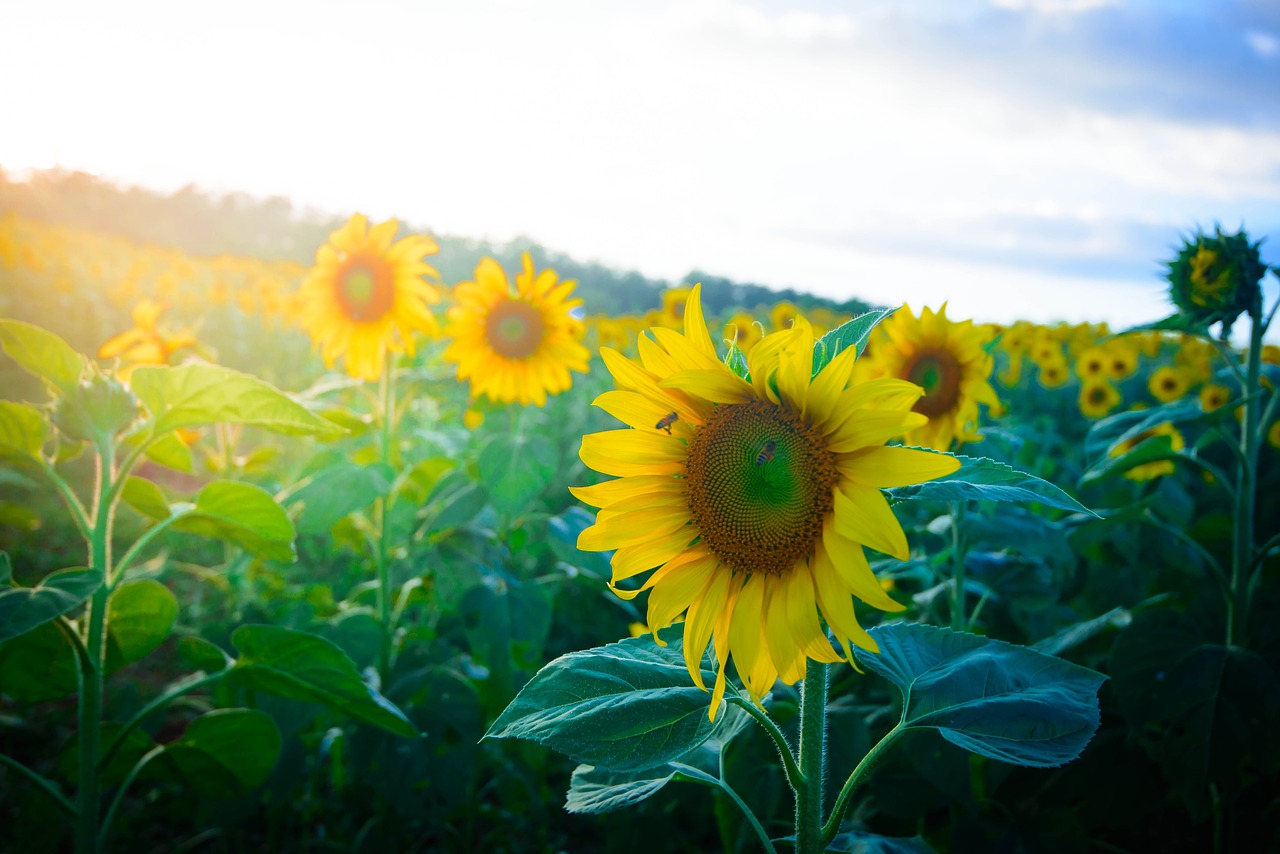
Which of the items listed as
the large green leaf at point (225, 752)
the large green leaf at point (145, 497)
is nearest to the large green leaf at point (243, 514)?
the large green leaf at point (145, 497)

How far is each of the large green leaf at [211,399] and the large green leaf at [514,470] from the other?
2.71 feet

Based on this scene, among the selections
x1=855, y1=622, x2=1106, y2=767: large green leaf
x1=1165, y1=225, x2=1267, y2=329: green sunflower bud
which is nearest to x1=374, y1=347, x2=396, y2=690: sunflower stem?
x1=855, y1=622, x2=1106, y2=767: large green leaf

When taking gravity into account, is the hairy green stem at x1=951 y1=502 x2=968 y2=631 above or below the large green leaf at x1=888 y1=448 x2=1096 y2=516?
below

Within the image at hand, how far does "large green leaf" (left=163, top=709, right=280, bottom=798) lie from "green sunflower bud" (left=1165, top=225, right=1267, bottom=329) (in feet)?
7.99

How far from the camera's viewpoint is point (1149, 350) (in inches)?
336

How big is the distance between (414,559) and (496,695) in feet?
2.44

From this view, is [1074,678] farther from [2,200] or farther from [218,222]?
[218,222]

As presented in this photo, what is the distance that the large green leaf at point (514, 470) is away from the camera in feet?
7.94

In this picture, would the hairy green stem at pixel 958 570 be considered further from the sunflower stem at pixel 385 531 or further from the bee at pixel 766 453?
the sunflower stem at pixel 385 531

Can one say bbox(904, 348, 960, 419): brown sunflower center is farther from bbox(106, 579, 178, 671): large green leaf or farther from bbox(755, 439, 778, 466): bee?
bbox(106, 579, 178, 671): large green leaf

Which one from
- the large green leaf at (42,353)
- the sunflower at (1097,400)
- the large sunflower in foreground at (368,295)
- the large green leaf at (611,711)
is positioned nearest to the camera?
the large green leaf at (611,711)

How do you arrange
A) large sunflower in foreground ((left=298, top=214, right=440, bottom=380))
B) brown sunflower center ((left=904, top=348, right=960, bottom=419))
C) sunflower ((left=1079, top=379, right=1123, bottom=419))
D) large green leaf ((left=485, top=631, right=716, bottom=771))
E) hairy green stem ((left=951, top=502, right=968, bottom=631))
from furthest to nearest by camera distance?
sunflower ((left=1079, top=379, right=1123, bottom=419)), large sunflower in foreground ((left=298, top=214, right=440, bottom=380)), brown sunflower center ((left=904, top=348, right=960, bottom=419)), hairy green stem ((left=951, top=502, right=968, bottom=631)), large green leaf ((left=485, top=631, right=716, bottom=771))

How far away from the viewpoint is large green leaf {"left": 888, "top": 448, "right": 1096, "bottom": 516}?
94cm

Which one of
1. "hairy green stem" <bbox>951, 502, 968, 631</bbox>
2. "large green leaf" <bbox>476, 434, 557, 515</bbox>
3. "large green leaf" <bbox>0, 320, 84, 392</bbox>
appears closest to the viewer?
"large green leaf" <bbox>0, 320, 84, 392</bbox>
